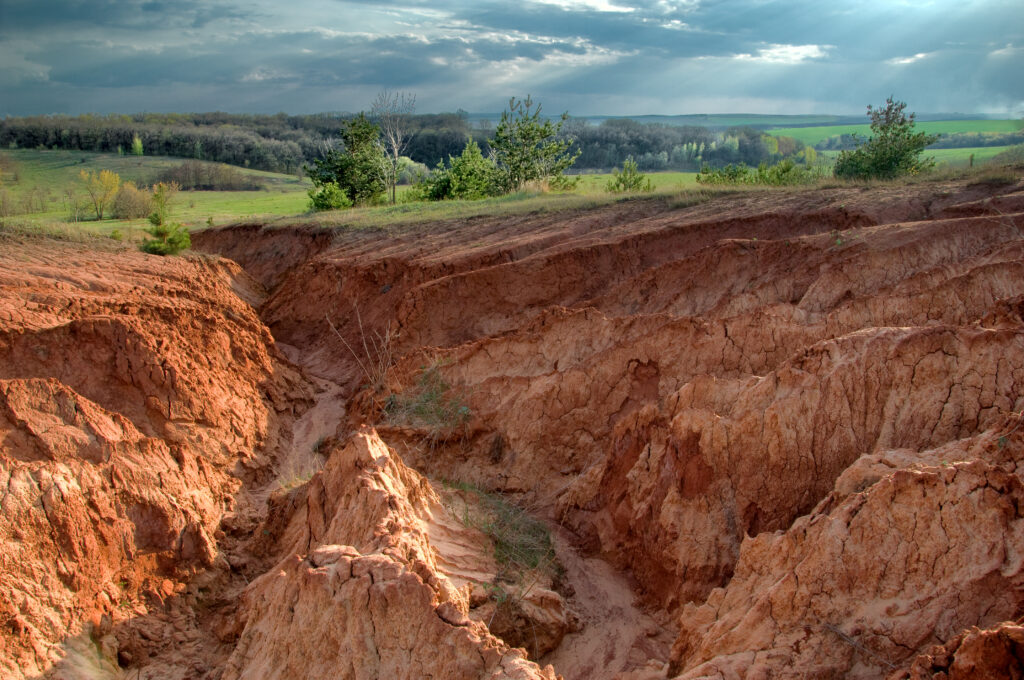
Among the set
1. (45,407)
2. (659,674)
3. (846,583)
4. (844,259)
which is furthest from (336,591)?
(844,259)

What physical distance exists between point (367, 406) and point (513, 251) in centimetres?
470

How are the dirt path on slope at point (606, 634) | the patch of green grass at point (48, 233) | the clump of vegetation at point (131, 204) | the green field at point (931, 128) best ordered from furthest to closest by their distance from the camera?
1. the green field at point (931, 128)
2. the clump of vegetation at point (131, 204)
3. the patch of green grass at point (48, 233)
4. the dirt path on slope at point (606, 634)

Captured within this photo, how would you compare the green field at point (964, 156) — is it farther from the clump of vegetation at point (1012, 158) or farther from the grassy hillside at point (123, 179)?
the grassy hillside at point (123, 179)

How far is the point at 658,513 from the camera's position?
7.49 metres

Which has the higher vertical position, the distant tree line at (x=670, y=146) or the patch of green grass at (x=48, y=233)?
the distant tree line at (x=670, y=146)

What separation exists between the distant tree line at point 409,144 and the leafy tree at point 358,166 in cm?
2393

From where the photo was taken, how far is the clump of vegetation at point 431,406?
1062 cm

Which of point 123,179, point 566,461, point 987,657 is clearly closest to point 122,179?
point 123,179

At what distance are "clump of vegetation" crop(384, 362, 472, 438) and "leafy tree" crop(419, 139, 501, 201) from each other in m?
19.2

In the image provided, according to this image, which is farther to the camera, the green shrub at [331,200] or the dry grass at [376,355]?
the green shrub at [331,200]

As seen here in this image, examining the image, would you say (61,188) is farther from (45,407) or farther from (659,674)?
(659,674)

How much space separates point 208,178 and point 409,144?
14.5 metres

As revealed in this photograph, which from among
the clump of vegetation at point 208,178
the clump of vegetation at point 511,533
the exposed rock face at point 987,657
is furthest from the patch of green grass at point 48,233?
the clump of vegetation at point 208,178

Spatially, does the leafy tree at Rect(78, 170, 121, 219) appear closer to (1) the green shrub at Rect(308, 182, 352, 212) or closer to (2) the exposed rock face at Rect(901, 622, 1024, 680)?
(1) the green shrub at Rect(308, 182, 352, 212)
